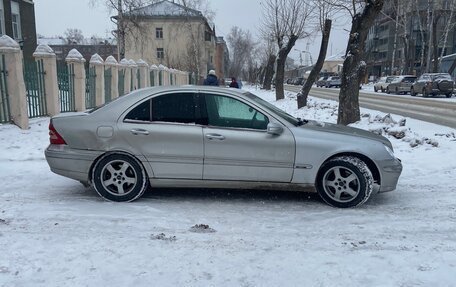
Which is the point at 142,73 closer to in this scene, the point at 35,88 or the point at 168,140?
the point at 35,88

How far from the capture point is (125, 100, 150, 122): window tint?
5.23m

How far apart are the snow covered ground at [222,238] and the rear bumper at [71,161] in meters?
0.35

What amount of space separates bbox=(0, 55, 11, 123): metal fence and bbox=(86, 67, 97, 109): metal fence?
14.0 feet

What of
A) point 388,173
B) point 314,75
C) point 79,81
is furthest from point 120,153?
point 314,75

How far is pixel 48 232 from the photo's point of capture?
411 centimetres

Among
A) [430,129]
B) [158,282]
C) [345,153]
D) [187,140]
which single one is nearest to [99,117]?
[187,140]

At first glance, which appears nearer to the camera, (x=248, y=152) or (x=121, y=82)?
(x=248, y=152)

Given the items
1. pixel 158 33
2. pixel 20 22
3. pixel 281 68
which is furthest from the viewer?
pixel 158 33

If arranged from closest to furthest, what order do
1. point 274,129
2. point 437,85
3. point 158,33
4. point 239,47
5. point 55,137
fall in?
point 274,129
point 55,137
point 437,85
point 158,33
point 239,47

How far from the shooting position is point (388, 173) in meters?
5.14

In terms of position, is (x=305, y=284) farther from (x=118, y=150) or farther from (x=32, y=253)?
(x=118, y=150)

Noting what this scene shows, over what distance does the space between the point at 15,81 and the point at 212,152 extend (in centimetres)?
705

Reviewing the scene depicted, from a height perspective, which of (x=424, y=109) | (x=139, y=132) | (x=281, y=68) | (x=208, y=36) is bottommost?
(x=424, y=109)

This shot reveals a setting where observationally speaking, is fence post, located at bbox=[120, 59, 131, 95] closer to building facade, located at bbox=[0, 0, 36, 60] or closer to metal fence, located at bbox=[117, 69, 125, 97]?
metal fence, located at bbox=[117, 69, 125, 97]
